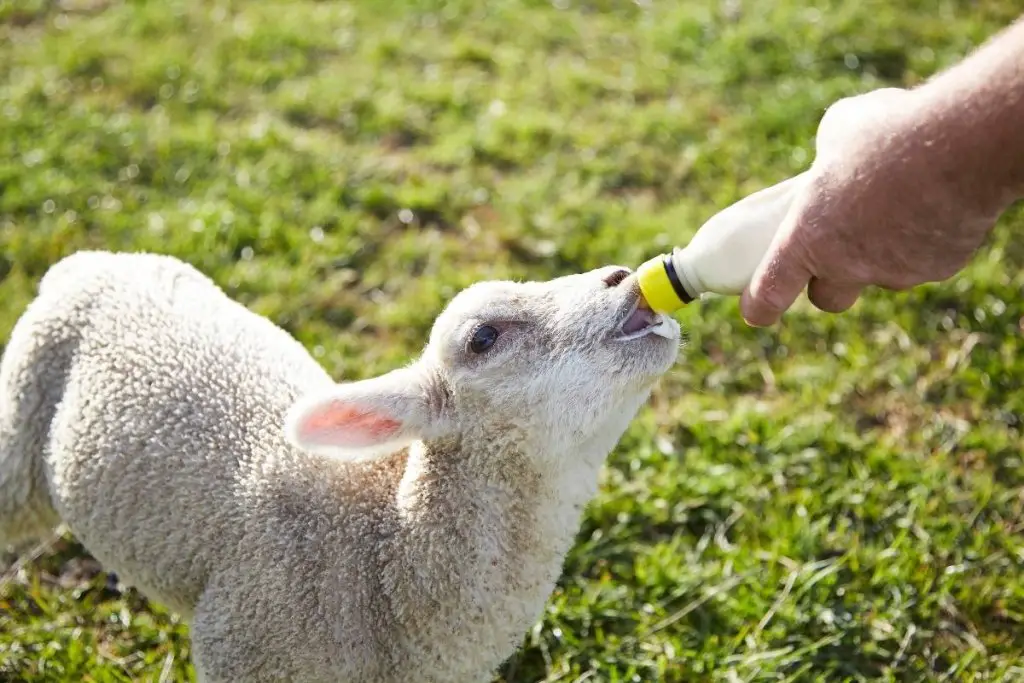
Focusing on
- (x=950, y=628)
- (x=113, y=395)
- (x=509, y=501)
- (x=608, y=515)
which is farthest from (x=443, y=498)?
(x=950, y=628)

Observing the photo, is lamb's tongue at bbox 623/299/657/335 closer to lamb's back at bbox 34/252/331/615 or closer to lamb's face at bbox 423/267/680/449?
lamb's face at bbox 423/267/680/449

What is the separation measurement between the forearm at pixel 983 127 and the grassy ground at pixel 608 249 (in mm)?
1755

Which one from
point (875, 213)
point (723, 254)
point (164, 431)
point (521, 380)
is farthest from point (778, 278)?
point (164, 431)

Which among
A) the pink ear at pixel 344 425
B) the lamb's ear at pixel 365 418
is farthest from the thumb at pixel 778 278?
the pink ear at pixel 344 425

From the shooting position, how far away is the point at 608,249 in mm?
5172

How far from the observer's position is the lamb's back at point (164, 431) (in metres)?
2.96

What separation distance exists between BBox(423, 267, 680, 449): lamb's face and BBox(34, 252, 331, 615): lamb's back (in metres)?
0.61

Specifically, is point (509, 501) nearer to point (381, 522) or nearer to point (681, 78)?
point (381, 522)

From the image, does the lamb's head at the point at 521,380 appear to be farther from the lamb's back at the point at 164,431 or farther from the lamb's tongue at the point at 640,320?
the lamb's back at the point at 164,431

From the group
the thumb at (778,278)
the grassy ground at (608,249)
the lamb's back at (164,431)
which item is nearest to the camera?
the thumb at (778,278)

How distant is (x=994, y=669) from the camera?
3.39 meters

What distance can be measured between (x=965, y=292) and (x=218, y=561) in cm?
363

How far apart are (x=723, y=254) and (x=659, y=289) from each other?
0.19m

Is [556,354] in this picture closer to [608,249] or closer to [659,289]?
[659,289]
